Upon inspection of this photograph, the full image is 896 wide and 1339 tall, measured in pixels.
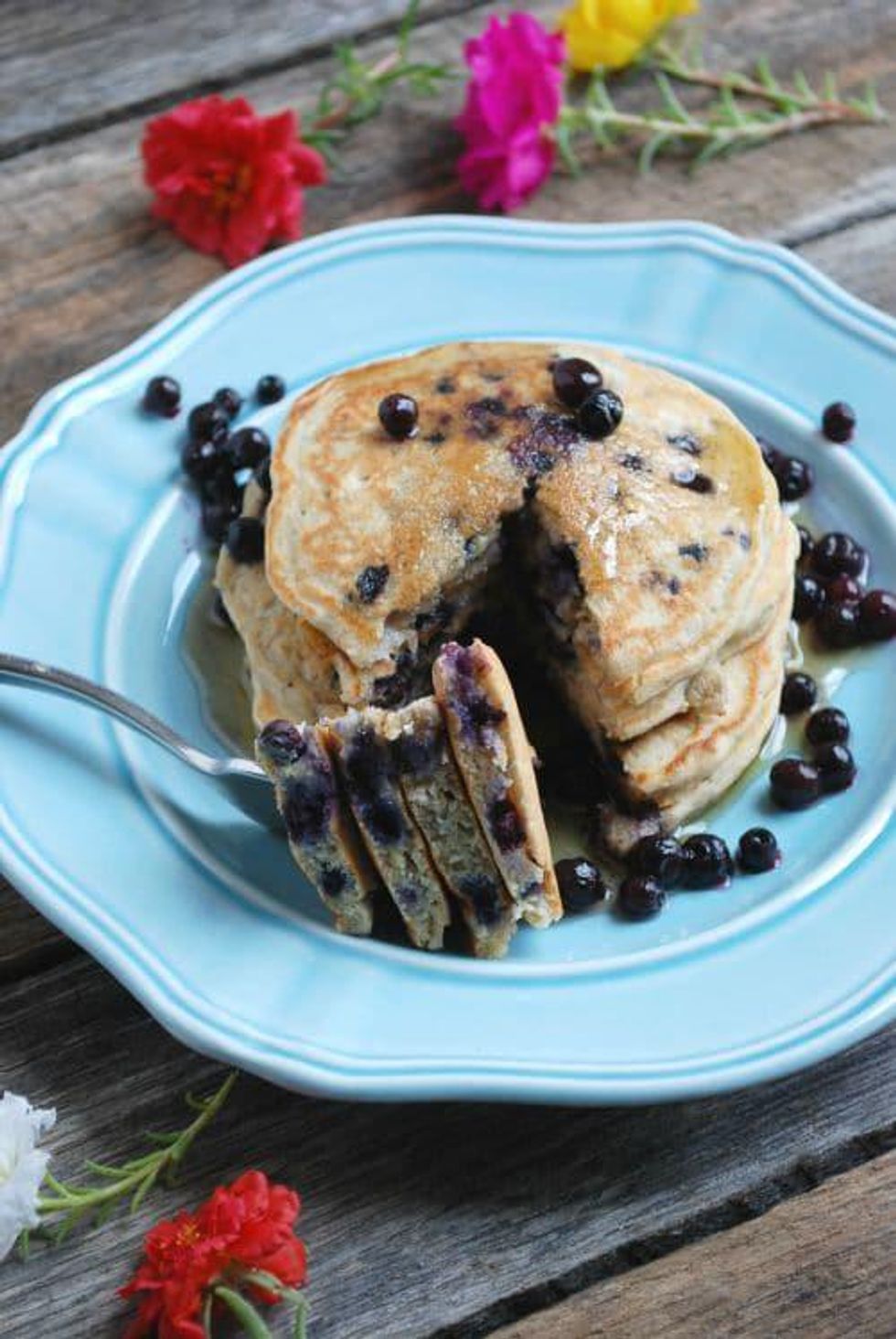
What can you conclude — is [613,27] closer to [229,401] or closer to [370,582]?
[229,401]

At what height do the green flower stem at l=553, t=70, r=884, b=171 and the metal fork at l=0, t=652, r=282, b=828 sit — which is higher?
the green flower stem at l=553, t=70, r=884, b=171

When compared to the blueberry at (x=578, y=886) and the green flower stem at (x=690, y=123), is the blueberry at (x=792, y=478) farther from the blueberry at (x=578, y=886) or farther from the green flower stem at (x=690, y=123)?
the green flower stem at (x=690, y=123)

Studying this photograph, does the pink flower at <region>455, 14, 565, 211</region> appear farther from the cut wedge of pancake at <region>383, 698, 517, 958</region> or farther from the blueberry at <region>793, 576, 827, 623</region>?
the cut wedge of pancake at <region>383, 698, 517, 958</region>

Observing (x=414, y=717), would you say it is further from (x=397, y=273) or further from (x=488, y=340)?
(x=397, y=273)

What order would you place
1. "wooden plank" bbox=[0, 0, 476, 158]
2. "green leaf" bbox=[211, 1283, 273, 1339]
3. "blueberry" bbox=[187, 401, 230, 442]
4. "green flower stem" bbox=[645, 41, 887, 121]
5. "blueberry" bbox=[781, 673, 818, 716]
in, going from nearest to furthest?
"green leaf" bbox=[211, 1283, 273, 1339] < "blueberry" bbox=[781, 673, 818, 716] < "blueberry" bbox=[187, 401, 230, 442] < "green flower stem" bbox=[645, 41, 887, 121] < "wooden plank" bbox=[0, 0, 476, 158]

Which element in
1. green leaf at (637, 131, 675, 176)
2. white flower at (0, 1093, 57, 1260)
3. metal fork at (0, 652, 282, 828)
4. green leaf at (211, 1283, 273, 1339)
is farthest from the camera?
green leaf at (637, 131, 675, 176)

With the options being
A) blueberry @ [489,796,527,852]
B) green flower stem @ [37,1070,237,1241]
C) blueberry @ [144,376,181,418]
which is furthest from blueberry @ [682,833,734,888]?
blueberry @ [144,376,181,418]

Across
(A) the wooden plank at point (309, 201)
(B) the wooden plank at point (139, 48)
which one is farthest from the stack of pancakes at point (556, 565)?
(B) the wooden plank at point (139, 48)

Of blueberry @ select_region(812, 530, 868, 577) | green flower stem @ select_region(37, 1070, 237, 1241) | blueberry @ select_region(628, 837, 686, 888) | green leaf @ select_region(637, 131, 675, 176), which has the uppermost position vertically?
green leaf @ select_region(637, 131, 675, 176)
